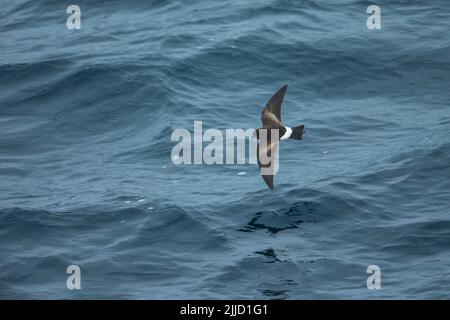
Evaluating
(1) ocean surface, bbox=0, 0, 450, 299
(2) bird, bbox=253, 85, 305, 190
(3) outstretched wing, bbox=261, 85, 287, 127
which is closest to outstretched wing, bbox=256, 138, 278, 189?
(2) bird, bbox=253, 85, 305, 190

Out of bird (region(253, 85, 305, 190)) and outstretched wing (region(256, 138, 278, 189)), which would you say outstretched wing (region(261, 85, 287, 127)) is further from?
outstretched wing (region(256, 138, 278, 189))

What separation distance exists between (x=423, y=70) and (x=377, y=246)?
685 cm

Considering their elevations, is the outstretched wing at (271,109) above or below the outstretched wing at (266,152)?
above

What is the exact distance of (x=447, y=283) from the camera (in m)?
14.1

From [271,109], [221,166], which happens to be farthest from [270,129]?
[221,166]

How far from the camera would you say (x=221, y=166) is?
59.6 feet

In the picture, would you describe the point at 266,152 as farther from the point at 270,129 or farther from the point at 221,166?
the point at 221,166

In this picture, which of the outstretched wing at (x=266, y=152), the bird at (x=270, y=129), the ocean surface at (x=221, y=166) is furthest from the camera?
the bird at (x=270, y=129)

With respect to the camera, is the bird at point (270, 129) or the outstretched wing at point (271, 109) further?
the outstretched wing at point (271, 109)

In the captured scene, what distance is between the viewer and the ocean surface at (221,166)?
15.0 metres

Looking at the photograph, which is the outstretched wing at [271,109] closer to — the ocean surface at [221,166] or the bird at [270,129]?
the bird at [270,129]

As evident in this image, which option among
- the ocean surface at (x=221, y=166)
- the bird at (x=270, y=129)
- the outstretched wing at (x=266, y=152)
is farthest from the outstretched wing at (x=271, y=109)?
the ocean surface at (x=221, y=166)
